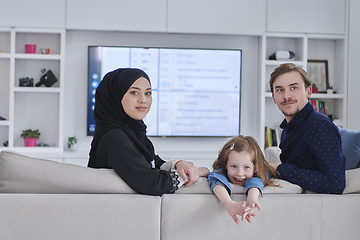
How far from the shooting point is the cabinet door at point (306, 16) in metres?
3.85

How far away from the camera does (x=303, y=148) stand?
4.67 feet

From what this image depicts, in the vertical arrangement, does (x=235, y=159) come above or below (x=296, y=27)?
below

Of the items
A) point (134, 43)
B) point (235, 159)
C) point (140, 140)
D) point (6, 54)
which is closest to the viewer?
point (235, 159)

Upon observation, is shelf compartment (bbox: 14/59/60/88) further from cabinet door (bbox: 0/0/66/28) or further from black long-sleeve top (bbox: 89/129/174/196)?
black long-sleeve top (bbox: 89/129/174/196)

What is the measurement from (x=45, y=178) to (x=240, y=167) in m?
0.73

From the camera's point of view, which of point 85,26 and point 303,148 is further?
point 85,26

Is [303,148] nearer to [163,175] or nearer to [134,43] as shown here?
[163,175]

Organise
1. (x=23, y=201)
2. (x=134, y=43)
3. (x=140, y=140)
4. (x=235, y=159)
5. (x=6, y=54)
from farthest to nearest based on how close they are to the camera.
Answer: (x=134, y=43) → (x=6, y=54) → (x=140, y=140) → (x=235, y=159) → (x=23, y=201)

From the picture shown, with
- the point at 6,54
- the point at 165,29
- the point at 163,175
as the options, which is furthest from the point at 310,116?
the point at 6,54

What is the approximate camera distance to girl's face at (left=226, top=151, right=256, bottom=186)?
52.2 inches

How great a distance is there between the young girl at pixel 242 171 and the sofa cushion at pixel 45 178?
14.1 inches

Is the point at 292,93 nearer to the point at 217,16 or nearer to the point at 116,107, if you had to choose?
the point at 116,107

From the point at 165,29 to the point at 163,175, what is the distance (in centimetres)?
280

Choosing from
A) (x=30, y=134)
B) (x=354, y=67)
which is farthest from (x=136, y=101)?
(x=354, y=67)
